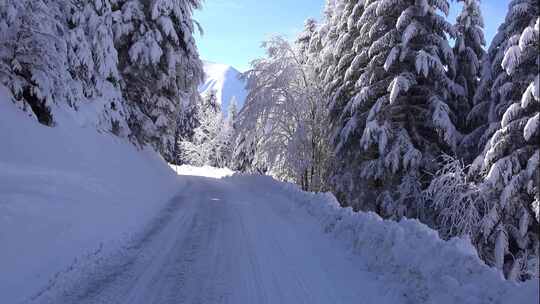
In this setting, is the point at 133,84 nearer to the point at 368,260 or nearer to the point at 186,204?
the point at 186,204

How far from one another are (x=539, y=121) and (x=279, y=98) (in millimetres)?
13553

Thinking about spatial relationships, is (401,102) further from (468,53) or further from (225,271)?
(225,271)

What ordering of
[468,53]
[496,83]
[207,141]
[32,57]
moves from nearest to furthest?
[32,57]
[496,83]
[468,53]
[207,141]

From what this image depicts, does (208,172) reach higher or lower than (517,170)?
lower

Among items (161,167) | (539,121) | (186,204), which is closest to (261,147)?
(161,167)

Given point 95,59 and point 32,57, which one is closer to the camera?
point 32,57

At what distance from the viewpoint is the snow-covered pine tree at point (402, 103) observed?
14.6 meters

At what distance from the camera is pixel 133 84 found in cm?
1862

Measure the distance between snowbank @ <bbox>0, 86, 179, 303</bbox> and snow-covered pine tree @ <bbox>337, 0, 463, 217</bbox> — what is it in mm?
7613

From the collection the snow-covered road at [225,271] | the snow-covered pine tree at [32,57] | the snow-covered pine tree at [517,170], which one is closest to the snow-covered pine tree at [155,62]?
the snow-covered pine tree at [32,57]

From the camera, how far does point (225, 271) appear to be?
6461 mm

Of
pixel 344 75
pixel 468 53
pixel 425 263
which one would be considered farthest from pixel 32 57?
pixel 468 53

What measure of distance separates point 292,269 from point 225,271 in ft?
3.34

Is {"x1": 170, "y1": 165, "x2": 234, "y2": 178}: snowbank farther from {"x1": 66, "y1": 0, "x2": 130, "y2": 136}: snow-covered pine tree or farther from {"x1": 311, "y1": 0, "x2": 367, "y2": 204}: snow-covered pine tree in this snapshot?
{"x1": 66, "y1": 0, "x2": 130, "y2": 136}: snow-covered pine tree
